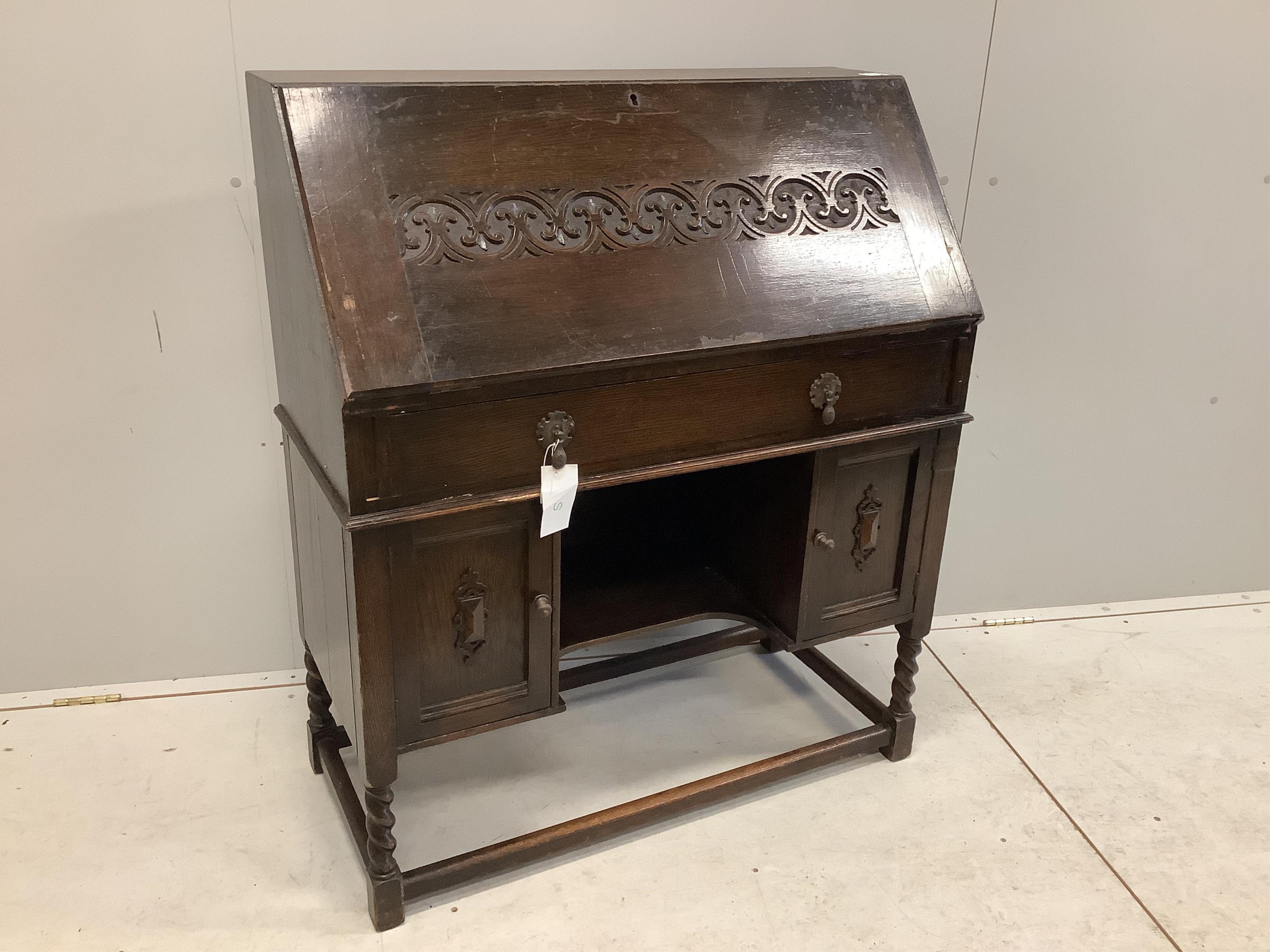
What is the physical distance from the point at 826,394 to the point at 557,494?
509 millimetres

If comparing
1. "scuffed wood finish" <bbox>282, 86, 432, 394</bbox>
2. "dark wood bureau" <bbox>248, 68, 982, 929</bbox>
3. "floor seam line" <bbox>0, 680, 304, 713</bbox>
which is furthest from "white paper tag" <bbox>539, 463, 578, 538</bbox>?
"floor seam line" <bbox>0, 680, 304, 713</bbox>

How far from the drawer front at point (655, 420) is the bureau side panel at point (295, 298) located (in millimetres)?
100

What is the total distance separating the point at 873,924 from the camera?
1.89m

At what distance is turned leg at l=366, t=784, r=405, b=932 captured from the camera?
1776mm

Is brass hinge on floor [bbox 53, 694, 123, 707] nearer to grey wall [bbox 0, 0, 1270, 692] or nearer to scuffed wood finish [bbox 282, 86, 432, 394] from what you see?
grey wall [bbox 0, 0, 1270, 692]

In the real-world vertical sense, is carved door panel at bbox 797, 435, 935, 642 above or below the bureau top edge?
below

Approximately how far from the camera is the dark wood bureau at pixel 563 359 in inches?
59.7

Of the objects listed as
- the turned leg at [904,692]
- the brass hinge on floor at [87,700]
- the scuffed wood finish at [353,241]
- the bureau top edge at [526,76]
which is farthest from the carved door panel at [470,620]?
the brass hinge on floor at [87,700]

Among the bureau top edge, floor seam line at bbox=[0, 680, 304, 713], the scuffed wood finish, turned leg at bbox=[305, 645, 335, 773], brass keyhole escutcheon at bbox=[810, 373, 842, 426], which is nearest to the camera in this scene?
the scuffed wood finish

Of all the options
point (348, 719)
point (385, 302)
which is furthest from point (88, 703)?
point (385, 302)

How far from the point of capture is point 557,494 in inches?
64.3

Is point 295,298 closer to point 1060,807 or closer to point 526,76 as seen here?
point 526,76

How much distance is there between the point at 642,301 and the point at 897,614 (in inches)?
35.8

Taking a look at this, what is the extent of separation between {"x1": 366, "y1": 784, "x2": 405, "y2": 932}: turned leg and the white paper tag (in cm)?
53
